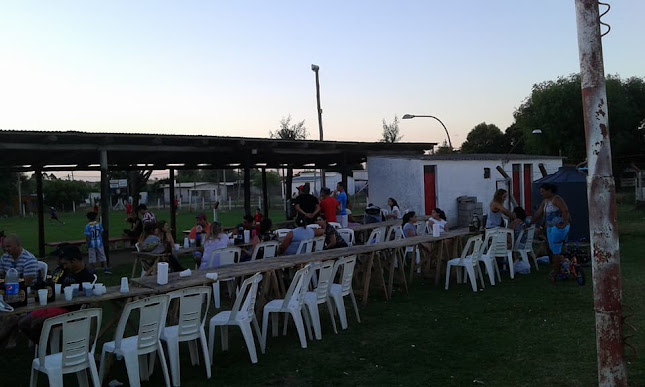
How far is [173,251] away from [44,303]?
4422mm

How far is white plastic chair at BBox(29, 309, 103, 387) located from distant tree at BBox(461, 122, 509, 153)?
172 feet

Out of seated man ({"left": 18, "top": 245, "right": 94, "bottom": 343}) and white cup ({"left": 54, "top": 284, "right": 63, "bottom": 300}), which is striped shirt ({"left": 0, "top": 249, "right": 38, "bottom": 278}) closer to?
seated man ({"left": 18, "top": 245, "right": 94, "bottom": 343})

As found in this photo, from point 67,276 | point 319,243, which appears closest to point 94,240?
point 319,243

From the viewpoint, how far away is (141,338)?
4715 mm

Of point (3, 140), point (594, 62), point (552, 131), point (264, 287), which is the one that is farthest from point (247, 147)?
point (552, 131)

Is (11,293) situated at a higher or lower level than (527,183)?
lower

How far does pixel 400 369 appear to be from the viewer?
5.15 m

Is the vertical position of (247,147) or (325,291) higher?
(247,147)

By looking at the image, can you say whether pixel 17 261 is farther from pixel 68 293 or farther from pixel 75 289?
pixel 68 293

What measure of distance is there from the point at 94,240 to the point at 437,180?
11264mm

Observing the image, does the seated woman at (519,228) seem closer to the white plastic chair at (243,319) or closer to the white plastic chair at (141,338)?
the white plastic chair at (243,319)

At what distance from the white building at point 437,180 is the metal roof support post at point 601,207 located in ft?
49.8

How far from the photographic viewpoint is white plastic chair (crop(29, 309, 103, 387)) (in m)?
4.20

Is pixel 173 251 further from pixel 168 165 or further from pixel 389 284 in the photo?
pixel 168 165
